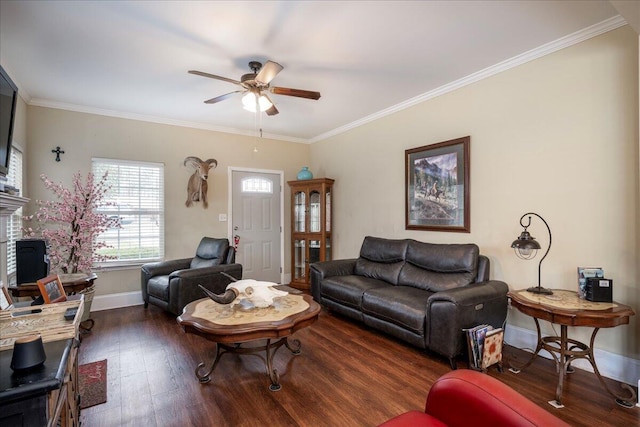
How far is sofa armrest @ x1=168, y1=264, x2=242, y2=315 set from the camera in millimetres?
3537

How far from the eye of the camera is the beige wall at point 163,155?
12.7 feet

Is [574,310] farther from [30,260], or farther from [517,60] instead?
[30,260]

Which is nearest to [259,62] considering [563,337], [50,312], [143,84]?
[143,84]

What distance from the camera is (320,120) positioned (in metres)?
4.79

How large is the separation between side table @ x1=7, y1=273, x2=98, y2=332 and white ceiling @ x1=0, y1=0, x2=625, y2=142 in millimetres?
2062

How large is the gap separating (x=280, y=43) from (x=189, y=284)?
2.70m

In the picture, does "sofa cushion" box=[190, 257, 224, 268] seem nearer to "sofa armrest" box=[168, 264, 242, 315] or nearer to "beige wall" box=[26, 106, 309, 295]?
"sofa armrest" box=[168, 264, 242, 315]

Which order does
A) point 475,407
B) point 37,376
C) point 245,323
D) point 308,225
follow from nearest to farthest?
point 37,376 → point 475,407 → point 245,323 → point 308,225

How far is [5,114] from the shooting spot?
1.85 meters

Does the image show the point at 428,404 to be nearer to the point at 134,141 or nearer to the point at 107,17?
the point at 107,17

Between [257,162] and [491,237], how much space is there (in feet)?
12.5

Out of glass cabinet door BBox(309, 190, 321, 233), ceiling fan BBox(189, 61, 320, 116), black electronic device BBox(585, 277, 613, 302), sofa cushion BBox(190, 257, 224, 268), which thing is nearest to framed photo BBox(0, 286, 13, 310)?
ceiling fan BBox(189, 61, 320, 116)

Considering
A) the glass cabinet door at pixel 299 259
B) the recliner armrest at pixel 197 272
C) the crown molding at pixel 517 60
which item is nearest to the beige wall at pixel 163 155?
the glass cabinet door at pixel 299 259

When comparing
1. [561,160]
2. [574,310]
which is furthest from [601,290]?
[561,160]
